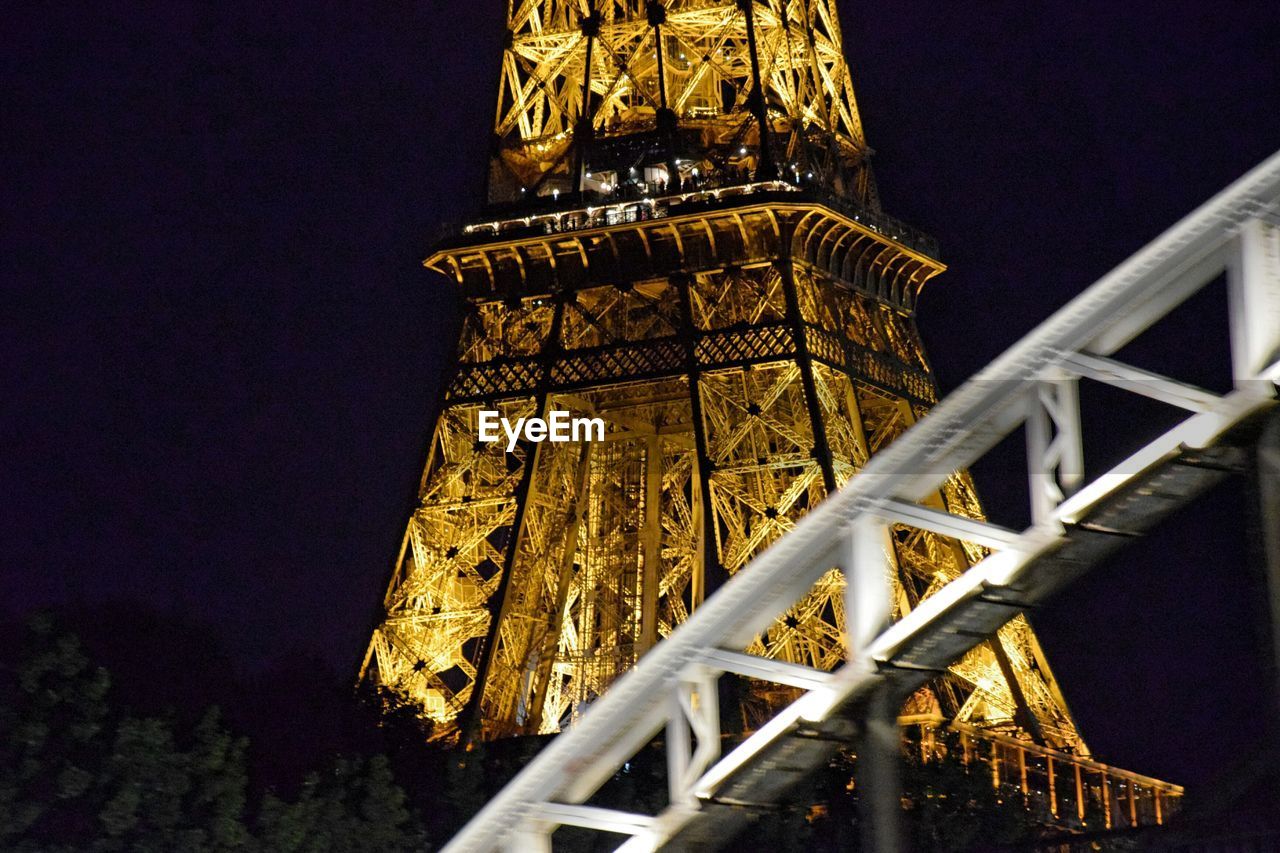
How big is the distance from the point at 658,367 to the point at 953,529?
47514 millimetres

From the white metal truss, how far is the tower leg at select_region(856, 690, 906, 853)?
0.19 feet

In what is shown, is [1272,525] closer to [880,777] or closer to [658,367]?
[880,777]

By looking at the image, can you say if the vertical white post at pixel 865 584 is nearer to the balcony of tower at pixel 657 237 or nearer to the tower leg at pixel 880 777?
the tower leg at pixel 880 777

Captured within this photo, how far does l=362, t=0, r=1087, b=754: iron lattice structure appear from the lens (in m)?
60.8

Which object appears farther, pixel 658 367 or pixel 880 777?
pixel 658 367

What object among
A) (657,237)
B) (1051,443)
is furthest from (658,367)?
(1051,443)

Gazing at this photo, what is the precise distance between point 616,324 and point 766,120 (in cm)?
645

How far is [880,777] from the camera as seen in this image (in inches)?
589

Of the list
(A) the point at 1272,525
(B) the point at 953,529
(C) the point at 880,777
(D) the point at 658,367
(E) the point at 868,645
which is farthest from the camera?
(D) the point at 658,367

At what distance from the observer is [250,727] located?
5131cm

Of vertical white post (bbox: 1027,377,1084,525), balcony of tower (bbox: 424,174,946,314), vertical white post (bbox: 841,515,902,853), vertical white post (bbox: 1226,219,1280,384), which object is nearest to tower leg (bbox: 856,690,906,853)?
vertical white post (bbox: 841,515,902,853)

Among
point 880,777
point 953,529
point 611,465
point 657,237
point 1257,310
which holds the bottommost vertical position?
point 880,777

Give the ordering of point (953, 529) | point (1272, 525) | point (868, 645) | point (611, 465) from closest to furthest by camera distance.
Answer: point (1272, 525)
point (953, 529)
point (868, 645)
point (611, 465)

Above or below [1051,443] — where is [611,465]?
above
